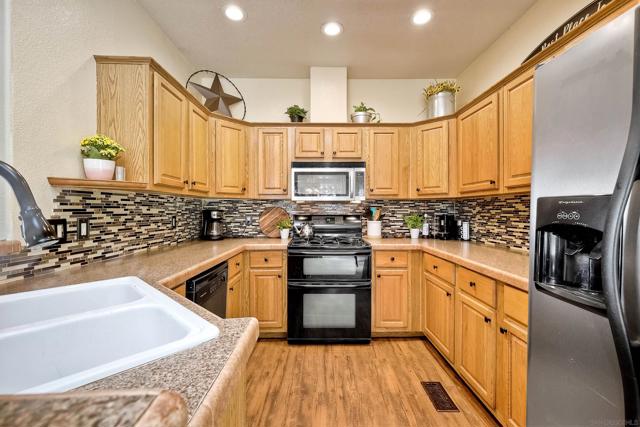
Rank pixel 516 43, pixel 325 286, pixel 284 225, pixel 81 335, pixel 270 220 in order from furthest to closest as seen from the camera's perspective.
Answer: pixel 270 220 → pixel 284 225 → pixel 325 286 → pixel 516 43 → pixel 81 335

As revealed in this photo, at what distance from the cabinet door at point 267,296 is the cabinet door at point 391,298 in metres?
0.90

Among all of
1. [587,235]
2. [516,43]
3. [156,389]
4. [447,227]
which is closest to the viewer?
[156,389]

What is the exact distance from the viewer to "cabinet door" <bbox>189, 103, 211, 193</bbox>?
7.18 feet

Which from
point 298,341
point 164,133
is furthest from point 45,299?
point 298,341

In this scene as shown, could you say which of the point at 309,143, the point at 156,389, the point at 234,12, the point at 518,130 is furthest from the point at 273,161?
the point at 156,389

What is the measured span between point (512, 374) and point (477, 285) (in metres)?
0.48

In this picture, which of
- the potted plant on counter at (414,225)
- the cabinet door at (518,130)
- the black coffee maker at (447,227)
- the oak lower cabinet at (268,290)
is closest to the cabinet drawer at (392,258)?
the potted plant on counter at (414,225)

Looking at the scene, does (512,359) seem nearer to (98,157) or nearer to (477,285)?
(477,285)

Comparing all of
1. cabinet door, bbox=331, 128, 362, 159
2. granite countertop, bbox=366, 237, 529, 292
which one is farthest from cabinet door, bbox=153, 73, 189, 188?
granite countertop, bbox=366, 237, 529, 292

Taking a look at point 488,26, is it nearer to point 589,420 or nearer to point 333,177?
point 333,177

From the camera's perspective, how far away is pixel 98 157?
1.43 metres

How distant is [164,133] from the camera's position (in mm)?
1803

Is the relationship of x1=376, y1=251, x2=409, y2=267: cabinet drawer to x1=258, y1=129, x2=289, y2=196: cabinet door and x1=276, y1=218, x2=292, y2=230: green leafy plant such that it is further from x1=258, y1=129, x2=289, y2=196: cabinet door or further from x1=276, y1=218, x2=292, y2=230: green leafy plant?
x1=258, y1=129, x2=289, y2=196: cabinet door

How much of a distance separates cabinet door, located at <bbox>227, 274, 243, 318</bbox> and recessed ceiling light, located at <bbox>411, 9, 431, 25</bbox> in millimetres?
2585
